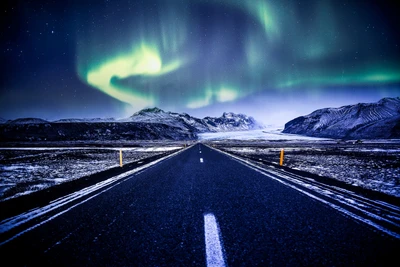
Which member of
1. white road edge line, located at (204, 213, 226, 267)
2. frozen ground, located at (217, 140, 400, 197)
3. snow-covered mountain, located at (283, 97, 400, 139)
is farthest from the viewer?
snow-covered mountain, located at (283, 97, 400, 139)

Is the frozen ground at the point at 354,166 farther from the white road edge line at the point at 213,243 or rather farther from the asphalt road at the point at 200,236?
the white road edge line at the point at 213,243

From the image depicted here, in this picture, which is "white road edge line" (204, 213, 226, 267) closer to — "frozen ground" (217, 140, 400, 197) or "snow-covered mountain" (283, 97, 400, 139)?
"frozen ground" (217, 140, 400, 197)

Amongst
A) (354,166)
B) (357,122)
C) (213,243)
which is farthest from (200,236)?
(357,122)

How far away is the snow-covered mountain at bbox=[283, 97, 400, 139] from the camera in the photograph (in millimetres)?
104375

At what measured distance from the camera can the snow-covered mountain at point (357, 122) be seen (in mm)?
104375

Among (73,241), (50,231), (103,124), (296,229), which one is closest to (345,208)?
(296,229)

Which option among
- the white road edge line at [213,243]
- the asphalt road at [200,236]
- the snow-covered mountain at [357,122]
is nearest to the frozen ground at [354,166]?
the asphalt road at [200,236]

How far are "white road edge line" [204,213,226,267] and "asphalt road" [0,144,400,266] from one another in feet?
0.04

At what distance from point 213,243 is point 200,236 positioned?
0.94 feet

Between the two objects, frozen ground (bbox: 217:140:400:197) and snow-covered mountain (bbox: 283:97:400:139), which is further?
snow-covered mountain (bbox: 283:97:400:139)

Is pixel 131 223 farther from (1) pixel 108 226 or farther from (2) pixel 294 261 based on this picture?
(2) pixel 294 261

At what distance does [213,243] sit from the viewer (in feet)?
7.72

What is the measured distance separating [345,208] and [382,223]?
67 centimetres

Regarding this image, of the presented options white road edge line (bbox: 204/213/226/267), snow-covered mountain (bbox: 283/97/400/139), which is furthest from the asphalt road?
snow-covered mountain (bbox: 283/97/400/139)
